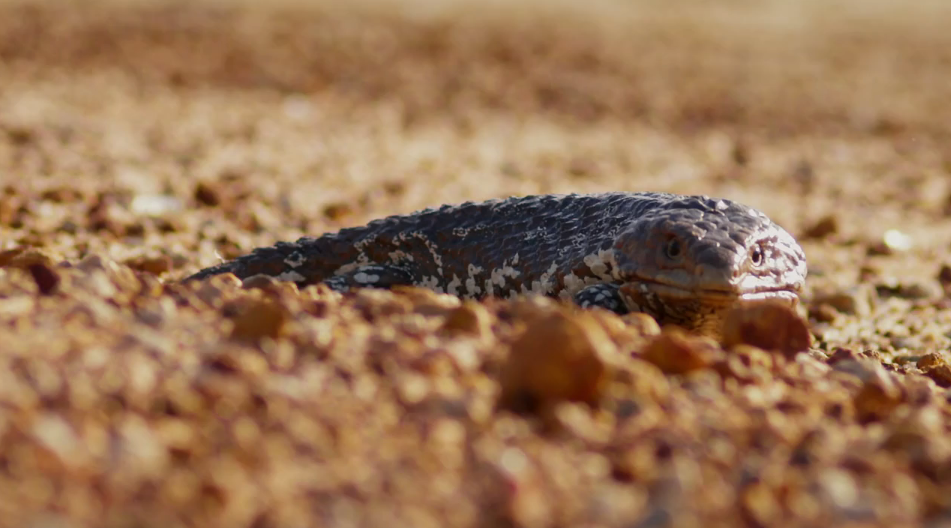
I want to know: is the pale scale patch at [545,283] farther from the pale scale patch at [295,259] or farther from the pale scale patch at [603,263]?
the pale scale patch at [295,259]

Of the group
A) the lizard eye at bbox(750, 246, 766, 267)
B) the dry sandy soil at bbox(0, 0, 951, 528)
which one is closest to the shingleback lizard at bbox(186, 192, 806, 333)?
the lizard eye at bbox(750, 246, 766, 267)

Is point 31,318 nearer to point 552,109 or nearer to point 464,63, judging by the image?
point 552,109

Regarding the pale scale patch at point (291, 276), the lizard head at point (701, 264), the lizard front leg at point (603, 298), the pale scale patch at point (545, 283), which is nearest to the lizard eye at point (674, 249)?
the lizard head at point (701, 264)

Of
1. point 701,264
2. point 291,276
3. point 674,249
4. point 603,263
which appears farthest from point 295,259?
point 701,264

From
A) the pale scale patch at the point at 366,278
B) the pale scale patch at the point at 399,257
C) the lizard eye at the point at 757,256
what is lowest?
the pale scale patch at the point at 366,278

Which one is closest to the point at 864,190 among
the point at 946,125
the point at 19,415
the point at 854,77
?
the point at 946,125
